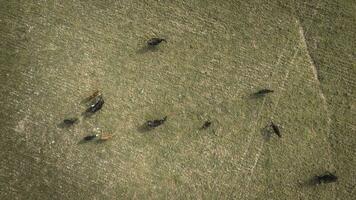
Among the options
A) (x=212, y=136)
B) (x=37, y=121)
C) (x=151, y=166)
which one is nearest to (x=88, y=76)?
(x=37, y=121)

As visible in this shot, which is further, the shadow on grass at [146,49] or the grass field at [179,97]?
the shadow on grass at [146,49]

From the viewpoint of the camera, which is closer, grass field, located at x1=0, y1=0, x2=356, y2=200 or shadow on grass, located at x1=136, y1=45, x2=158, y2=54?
grass field, located at x1=0, y1=0, x2=356, y2=200

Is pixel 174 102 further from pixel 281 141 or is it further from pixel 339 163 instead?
pixel 339 163

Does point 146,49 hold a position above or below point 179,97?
above

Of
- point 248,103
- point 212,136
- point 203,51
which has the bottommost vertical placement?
point 212,136

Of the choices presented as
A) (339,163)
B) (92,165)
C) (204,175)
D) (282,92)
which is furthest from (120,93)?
(339,163)

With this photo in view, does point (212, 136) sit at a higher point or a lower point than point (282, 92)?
lower
